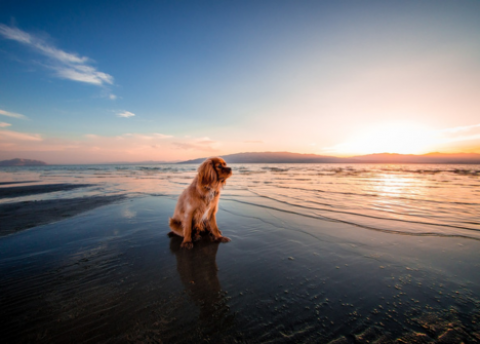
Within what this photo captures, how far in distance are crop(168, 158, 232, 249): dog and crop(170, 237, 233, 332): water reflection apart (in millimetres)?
233

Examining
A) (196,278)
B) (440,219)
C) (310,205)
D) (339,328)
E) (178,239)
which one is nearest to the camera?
(339,328)

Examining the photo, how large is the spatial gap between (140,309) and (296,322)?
168cm

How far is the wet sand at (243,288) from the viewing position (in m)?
1.75

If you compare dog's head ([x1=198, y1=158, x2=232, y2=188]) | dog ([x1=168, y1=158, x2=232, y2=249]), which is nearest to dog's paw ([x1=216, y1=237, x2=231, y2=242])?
dog ([x1=168, y1=158, x2=232, y2=249])

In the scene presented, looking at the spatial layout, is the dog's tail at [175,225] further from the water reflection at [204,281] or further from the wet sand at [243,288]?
the wet sand at [243,288]

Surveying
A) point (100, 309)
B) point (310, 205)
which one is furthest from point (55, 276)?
point (310, 205)

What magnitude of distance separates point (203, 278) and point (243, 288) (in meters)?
0.65

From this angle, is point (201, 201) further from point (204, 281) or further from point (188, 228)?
point (204, 281)

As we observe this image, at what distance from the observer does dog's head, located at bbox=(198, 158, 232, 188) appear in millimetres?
3969

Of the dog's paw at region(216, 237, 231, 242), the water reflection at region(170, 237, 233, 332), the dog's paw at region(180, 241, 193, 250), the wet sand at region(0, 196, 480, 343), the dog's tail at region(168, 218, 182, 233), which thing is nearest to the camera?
the wet sand at region(0, 196, 480, 343)

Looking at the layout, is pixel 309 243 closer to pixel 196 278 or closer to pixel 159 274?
pixel 196 278

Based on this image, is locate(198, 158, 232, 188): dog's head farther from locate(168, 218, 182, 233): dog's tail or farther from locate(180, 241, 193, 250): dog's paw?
locate(180, 241, 193, 250): dog's paw

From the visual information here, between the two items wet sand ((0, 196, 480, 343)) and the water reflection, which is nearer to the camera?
wet sand ((0, 196, 480, 343))

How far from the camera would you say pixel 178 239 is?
13.8 feet
